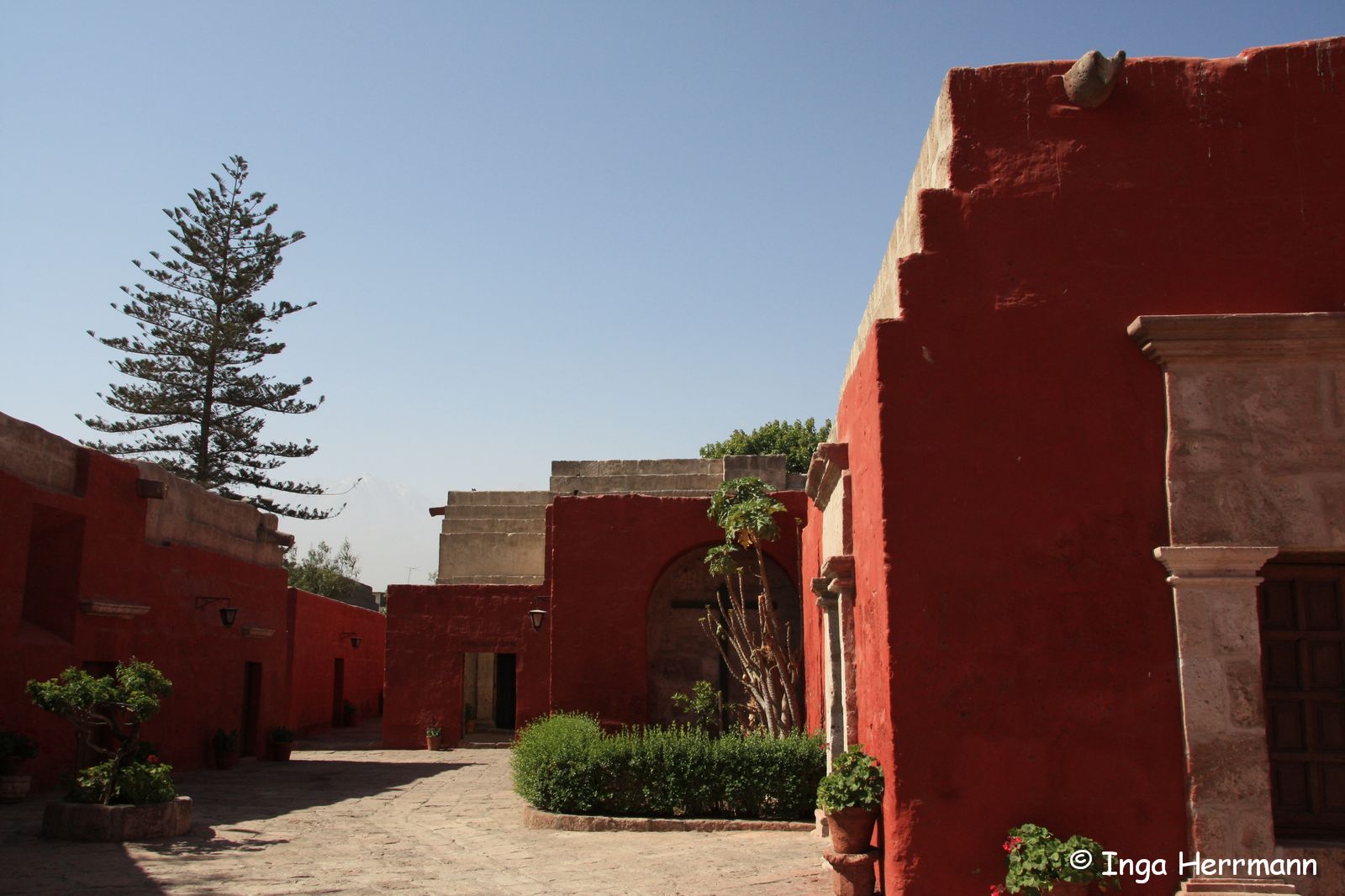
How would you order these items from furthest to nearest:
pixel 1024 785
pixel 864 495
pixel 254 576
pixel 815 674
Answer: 1. pixel 254 576
2. pixel 815 674
3. pixel 864 495
4. pixel 1024 785

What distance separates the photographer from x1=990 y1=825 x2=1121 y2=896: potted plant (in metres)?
5.51

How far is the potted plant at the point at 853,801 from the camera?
6.18 meters

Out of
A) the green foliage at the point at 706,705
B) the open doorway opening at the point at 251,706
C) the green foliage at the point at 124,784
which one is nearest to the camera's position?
the green foliage at the point at 124,784

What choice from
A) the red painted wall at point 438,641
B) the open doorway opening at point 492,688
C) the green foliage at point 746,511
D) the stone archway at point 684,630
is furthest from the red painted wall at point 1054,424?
the open doorway opening at point 492,688

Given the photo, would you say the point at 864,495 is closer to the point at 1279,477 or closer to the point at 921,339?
the point at 921,339

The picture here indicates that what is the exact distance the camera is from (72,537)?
1225 cm

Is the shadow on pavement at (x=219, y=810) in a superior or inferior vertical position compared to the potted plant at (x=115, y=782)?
inferior

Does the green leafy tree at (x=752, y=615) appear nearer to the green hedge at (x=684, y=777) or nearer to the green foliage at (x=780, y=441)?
the green hedge at (x=684, y=777)

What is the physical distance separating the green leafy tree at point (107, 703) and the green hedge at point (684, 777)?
3409mm

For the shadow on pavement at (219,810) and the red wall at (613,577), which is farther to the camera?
the red wall at (613,577)

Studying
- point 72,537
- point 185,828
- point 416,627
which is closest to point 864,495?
point 185,828

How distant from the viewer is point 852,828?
6250 mm

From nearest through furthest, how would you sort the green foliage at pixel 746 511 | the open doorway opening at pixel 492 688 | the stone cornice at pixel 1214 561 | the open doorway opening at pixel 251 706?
the stone cornice at pixel 1214 561, the green foliage at pixel 746 511, the open doorway opening at pixel 251 706, the open doorway opening at pixel 492 688

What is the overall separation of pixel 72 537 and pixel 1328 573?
39.1 feet
